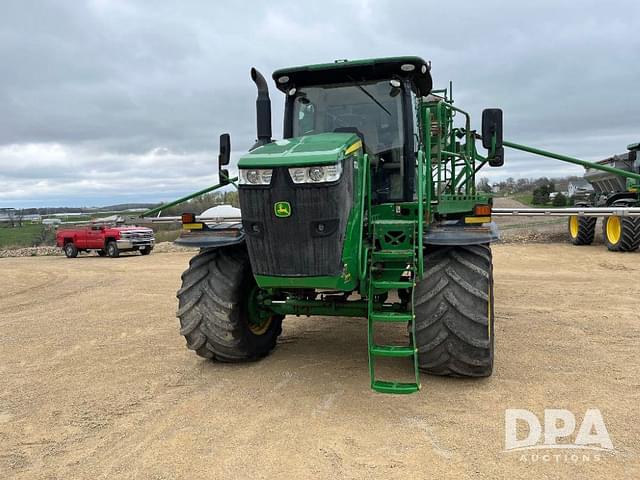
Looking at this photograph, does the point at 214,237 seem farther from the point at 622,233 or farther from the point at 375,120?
the point at 622,233

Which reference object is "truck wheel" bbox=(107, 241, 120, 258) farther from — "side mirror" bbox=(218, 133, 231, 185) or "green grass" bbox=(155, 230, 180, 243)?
"side mirror" bbox=(218, 133, 231, 185)

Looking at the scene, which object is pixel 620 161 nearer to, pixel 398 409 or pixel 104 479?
pixel 398 409

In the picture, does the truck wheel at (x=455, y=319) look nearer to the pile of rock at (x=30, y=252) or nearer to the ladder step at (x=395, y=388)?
the ladder step at (x=395, y=388)

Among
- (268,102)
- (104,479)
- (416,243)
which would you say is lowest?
(104,479)

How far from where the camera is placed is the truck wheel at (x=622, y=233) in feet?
46.5

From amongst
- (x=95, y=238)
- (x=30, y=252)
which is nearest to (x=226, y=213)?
(x=95, y=238)

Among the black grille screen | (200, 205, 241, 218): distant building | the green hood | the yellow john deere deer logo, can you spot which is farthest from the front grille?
the yellow john deere deer logo

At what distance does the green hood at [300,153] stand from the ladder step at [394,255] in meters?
0.89

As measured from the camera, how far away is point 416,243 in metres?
4.64

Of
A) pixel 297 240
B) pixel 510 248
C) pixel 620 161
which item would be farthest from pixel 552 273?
pixel 297 240

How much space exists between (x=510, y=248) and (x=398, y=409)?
45.3 ft

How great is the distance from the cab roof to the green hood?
3.28 ft

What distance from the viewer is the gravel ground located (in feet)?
11.1

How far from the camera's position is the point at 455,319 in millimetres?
4402
